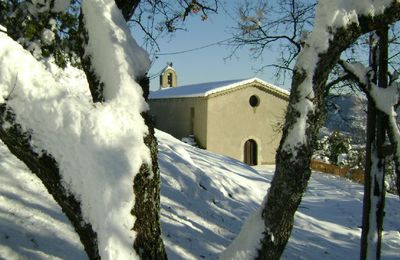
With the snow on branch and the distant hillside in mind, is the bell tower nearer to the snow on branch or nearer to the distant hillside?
the distant hillside

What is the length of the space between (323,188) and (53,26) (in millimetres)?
12889

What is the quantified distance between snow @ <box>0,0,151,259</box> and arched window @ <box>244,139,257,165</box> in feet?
74.0

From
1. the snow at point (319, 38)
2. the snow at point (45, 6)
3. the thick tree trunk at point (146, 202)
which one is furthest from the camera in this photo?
the snow at point (45, 6)

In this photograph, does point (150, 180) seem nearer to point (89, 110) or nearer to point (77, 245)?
point (89, 110)

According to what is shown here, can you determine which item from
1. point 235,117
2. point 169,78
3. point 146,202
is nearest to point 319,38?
point 146,202

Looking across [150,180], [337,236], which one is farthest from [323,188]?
[150,180]

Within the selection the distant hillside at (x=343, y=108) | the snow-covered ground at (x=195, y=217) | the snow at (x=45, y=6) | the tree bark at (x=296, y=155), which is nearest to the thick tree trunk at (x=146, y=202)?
the tree bark at (x=296, y=155)

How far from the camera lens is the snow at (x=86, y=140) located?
2.46 meters

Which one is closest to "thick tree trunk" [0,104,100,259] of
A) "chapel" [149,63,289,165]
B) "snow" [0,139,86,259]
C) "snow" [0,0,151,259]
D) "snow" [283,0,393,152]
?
"snow" [0,0,151,259]

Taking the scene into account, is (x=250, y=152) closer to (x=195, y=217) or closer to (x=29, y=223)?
(x=195, y=217)

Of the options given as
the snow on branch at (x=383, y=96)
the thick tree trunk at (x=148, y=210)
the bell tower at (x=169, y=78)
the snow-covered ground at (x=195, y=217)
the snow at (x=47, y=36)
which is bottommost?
the snow-covered ground at (x=195, y=217)

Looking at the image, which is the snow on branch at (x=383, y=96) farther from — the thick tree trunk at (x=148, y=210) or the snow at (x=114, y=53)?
the thick tree trunk at (x=148, y=210)

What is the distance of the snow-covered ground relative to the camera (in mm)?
4895

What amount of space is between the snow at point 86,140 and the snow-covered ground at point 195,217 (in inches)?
91.4
